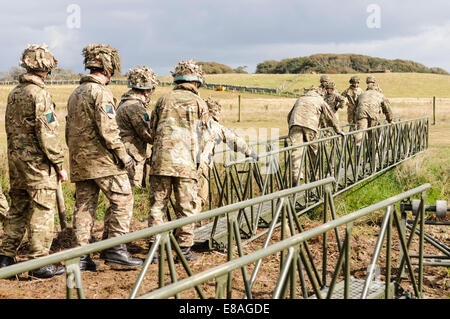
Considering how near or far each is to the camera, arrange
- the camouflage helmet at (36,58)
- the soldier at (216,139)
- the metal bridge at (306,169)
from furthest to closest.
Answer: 1. the metal bridge at (306,169)
2. the soldier at (216,139)
3. the camouflage helmet at (36,58)

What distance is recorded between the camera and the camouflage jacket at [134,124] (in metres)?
5.13

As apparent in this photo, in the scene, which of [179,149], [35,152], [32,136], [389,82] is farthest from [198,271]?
[389,82]

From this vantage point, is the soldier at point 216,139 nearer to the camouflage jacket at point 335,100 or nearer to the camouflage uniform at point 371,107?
the camouflage uniform at point 371,107

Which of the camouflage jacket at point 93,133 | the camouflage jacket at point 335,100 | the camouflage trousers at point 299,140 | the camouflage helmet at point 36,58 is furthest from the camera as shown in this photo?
the camouflage jacket at point 335,100

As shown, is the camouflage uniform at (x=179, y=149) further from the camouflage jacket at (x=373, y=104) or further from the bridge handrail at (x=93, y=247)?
the camouflage jacket at (x=373, y=104)

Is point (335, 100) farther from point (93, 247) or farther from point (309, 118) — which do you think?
point (93, 247)

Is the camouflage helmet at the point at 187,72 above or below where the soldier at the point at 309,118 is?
above

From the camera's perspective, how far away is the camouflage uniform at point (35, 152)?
4.16 m

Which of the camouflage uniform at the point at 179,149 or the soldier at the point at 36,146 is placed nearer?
the soldier at the point at 36,146

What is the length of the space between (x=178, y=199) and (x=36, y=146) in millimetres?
1313

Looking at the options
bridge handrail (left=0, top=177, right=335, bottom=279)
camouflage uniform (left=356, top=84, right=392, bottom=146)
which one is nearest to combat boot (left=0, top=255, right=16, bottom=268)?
bridge handrail (left=0, top=177, right=335, bottom=279)

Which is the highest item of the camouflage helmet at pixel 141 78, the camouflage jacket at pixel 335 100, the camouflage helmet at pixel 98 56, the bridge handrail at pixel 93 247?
the camouflage helmet at pixel 98 56

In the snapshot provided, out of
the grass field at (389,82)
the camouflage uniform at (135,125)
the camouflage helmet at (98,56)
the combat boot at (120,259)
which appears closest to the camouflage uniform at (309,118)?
the camouflage uniform at (135,125)

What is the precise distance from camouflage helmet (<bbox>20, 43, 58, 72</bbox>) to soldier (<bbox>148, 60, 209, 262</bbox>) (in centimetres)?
103
